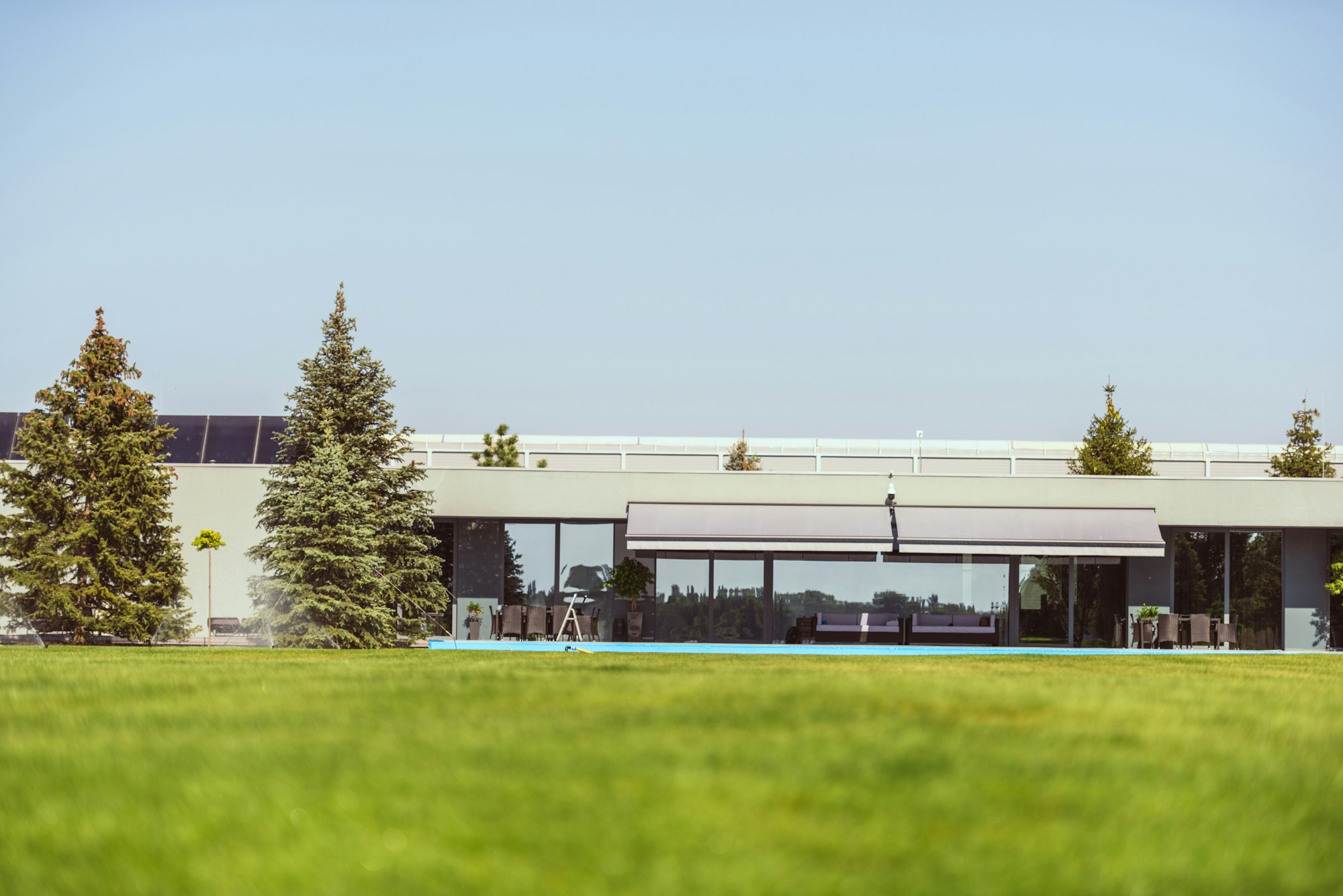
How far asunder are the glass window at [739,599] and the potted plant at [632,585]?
1.50m

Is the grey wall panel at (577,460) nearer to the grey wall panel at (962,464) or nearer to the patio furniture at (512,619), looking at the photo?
the grey wall panel at (962,464)

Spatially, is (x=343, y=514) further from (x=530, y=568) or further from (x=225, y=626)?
(x=530, y=568)

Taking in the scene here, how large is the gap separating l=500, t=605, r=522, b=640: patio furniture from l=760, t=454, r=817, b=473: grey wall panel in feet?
60.1

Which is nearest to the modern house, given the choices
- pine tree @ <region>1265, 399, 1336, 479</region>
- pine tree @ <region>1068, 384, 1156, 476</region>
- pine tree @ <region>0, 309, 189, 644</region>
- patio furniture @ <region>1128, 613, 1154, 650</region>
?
patio furniture @ <region>1128, 613, 1154, 650</region>

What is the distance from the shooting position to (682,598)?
27.0 metres

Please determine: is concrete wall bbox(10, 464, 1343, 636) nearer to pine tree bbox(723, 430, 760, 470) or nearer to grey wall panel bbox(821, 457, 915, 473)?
pine tree bbox(723, 430, 760, 470)

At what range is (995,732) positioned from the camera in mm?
5695

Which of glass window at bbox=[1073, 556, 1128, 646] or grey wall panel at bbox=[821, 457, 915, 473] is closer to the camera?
glass window at bbox=[1073, 556, 1128, 646]

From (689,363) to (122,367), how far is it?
843 inches

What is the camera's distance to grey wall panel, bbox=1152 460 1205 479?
142 ft

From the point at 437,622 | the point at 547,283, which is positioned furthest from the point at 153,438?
the point at 547,283

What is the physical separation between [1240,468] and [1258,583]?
21.3m

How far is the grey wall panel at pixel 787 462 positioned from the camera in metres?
43.7

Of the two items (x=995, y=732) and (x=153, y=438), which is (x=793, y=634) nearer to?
(x=153, y=438)
